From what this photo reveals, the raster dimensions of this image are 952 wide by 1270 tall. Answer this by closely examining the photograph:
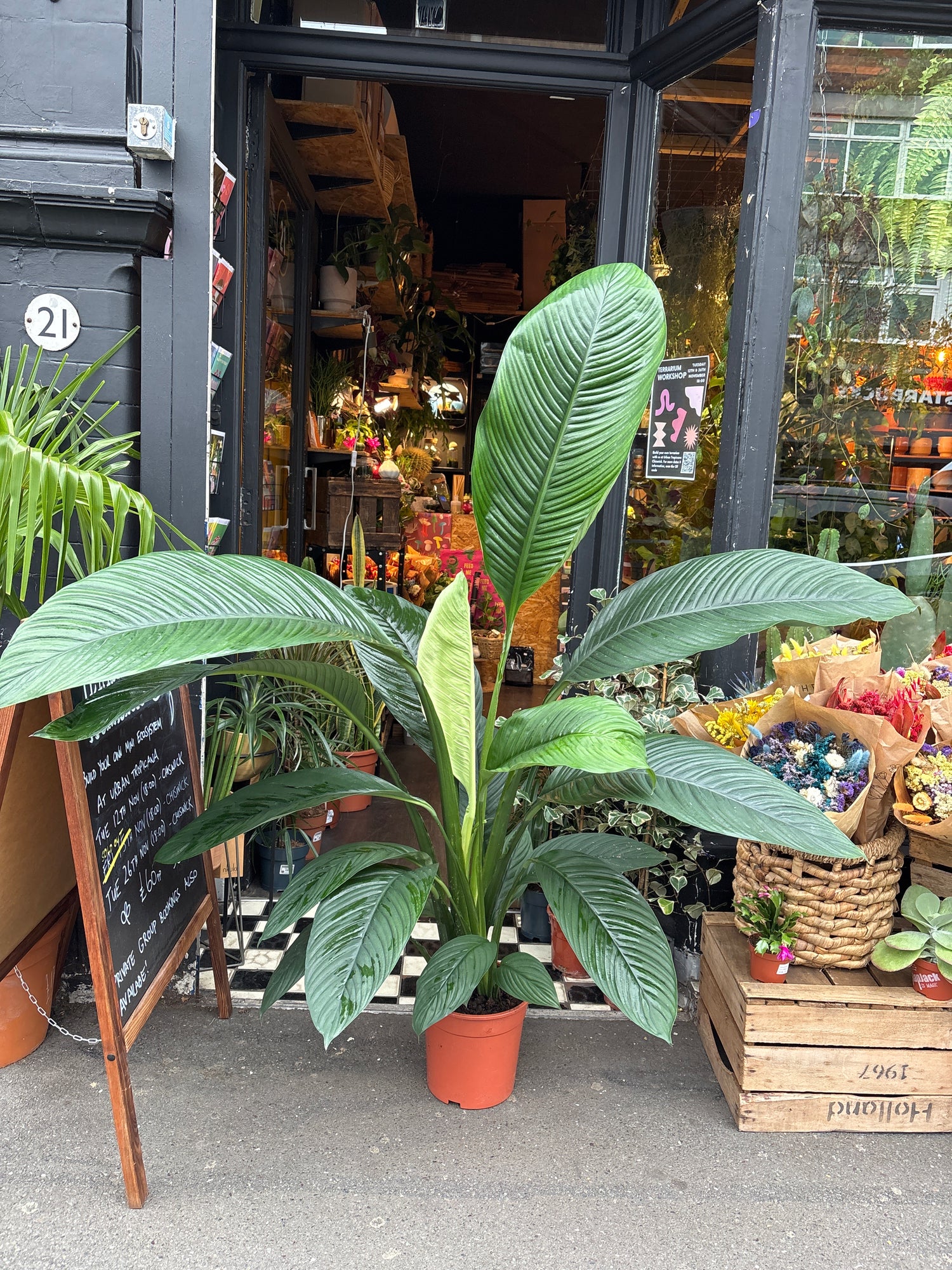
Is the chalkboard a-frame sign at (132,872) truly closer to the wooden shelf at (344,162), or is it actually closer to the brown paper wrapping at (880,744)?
the brown paper wrapping at (880,744)

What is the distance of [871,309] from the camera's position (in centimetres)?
265

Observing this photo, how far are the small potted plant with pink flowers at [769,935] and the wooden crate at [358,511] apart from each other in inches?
124

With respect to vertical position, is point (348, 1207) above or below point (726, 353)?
below

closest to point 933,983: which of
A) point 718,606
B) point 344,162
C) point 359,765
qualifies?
point 718,606

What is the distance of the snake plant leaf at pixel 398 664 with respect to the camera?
195 cm

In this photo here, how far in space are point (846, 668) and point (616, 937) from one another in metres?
0.81

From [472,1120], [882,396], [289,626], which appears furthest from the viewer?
[882,396]

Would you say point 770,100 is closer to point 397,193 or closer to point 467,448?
point 397,193

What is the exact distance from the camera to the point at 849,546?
2.68 m

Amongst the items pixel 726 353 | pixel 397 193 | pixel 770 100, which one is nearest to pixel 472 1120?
pixel 726 353

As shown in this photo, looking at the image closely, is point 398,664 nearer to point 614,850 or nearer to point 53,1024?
point 614,850

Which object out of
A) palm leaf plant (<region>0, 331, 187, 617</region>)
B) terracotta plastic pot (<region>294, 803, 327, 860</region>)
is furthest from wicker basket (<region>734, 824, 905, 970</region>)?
terracotta plastic pot (<region>294, 803, 327, 860</region>)

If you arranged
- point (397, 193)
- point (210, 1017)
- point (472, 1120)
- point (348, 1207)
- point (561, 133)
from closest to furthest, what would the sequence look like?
1. point (348, 1207)
2. point (472, 1120)
3. point (210, 1017)
4. point (397, 193)
5. point (561, 133)

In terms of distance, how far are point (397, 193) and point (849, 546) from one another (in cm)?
363
